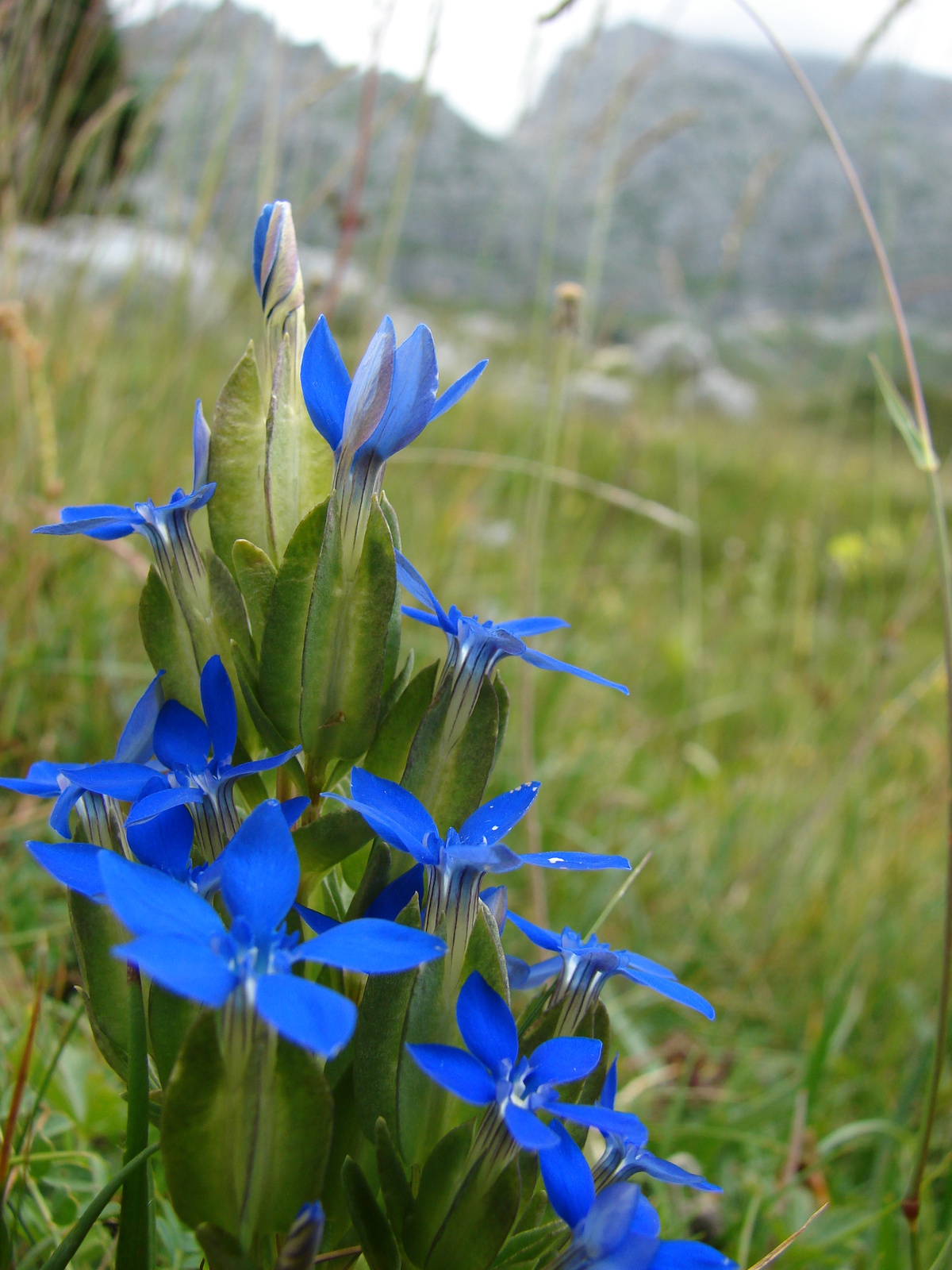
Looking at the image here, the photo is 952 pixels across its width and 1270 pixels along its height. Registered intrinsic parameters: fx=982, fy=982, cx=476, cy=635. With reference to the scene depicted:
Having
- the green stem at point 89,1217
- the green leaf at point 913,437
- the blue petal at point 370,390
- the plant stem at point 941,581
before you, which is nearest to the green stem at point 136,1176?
the green stem at point 89,1217

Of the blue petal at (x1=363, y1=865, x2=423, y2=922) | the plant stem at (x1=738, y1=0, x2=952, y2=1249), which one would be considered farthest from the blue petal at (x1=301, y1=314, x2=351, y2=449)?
the plant stem at (x1=738, y1=0, x2=952, y2=1249)

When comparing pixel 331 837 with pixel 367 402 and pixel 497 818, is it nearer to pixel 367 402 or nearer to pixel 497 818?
pixel 497 818

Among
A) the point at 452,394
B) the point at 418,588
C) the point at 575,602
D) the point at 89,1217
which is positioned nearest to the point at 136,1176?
the point at 89,1217

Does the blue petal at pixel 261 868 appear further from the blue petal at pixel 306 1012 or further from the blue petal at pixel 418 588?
the blue petal at pixel 418 588

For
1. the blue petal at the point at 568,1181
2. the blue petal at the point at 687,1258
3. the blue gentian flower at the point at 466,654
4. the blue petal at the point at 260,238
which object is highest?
the blue petal at the point at 260,238

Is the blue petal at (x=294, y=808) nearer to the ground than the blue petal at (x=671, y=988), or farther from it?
farther from it

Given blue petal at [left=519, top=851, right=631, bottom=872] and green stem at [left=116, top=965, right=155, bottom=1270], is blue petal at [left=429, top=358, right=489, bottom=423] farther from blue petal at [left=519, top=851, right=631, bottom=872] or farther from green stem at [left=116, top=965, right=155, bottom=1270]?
green stem at [left=116, top=965, right=155, bottom=1270]
